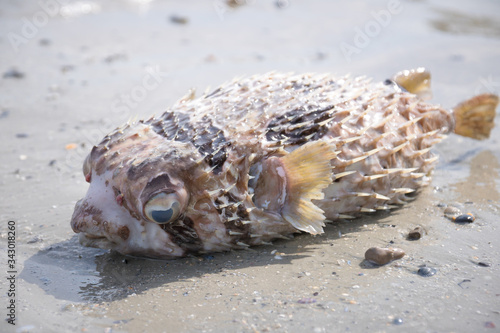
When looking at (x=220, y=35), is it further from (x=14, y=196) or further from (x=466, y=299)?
(x=466, y=299)

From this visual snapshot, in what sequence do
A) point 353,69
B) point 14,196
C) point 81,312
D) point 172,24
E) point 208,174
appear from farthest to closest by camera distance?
1. point 172,24
2. point 353,69
3. point 14,196
4. point 208,174
5. point 81,312

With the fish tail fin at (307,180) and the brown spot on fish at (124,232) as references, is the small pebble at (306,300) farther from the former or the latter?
the brown spot on fish at (124,232)

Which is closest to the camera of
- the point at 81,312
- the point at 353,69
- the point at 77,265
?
the point at 81,312

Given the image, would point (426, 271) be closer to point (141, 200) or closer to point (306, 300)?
point (306, 300)

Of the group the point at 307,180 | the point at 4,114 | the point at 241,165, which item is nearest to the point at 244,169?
the point at 241,165

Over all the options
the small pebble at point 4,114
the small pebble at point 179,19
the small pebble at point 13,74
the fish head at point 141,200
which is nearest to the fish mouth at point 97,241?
the fish head at point 141,200

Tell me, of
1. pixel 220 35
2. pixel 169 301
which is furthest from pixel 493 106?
pixel 220 35
